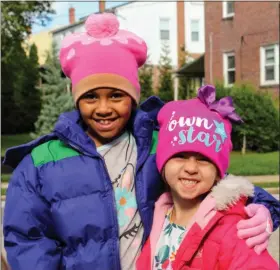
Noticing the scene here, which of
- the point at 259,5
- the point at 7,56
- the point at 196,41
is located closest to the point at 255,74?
the point at 259,5

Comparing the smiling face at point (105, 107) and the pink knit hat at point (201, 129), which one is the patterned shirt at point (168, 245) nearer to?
the pink knit hat at point (201, 129)

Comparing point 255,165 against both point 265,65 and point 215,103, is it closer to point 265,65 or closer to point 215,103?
point 265,65

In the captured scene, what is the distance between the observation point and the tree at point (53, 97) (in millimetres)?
24391

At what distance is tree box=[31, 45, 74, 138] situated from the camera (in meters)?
24.4

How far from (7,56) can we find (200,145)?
65.5 ft

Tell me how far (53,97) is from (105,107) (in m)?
22.8

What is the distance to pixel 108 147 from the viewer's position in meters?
2.57

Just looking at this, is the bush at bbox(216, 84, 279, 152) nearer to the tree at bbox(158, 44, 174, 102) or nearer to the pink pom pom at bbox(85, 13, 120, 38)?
the tree at bbox(158, 44, 174, 102)

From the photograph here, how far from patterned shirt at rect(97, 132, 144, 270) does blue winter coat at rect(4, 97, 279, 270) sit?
6 cm

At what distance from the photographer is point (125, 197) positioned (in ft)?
8.18

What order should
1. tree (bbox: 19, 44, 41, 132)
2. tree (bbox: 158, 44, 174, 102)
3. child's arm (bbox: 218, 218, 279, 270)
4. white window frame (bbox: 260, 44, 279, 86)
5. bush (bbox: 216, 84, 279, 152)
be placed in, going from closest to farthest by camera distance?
child's arm (bbox: 218, 218, 279, 270)
bush (bbox: 216, 84, 279, 152)
white window frame (bbox: 260, 44, 279, 86)
tree (bbox: 158, 44, 174, 102)
tree (bbox: 19, 44, 41, 132)

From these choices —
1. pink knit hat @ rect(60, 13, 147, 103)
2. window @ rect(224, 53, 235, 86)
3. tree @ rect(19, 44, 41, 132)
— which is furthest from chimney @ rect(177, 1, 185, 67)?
pink knit hat @ rect(60, 13, 147, 103)

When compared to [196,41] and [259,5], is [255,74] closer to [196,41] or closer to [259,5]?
[259,5]

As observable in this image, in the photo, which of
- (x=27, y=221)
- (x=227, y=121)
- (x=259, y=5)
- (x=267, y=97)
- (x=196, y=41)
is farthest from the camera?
(x=196, y=41)
